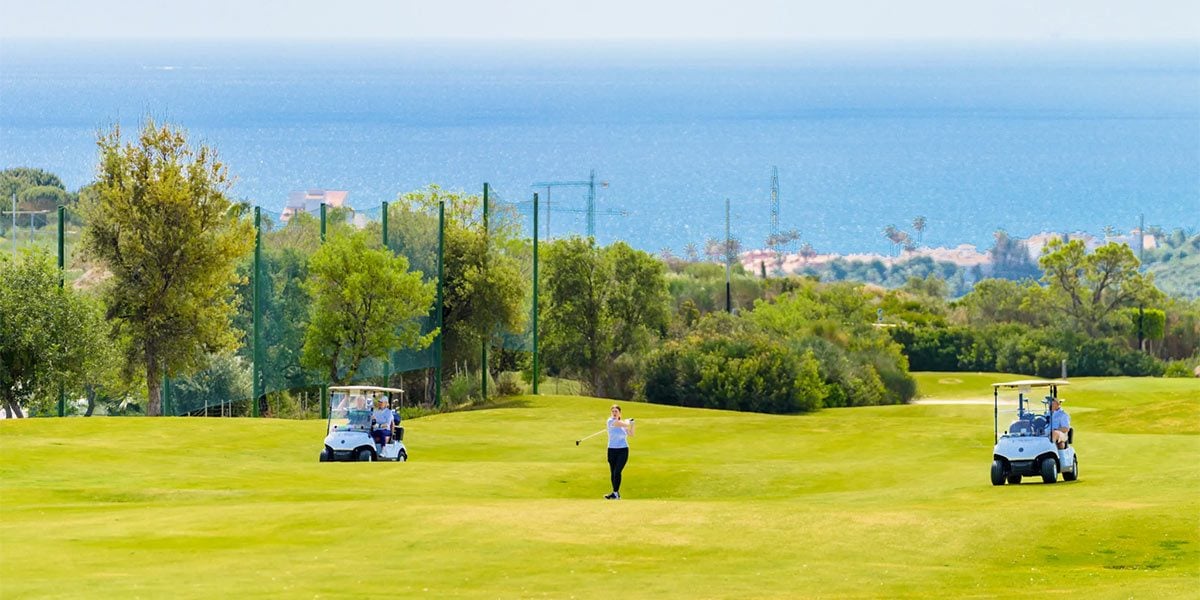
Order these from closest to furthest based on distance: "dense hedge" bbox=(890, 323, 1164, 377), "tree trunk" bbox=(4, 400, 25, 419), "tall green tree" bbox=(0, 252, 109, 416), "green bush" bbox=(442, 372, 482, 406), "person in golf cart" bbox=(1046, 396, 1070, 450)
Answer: "person in golf cart" bbox=(1046, 396, 1070, 450)
"tall green tree" bbox=(0, 252, 109, 416)
"tree trunk" bbox=(4, 400, 25, 419)
"green bush" bbox=(442, 372, 482, 406)
"dense hedge" bbox=(890, 323, 1164, 377)

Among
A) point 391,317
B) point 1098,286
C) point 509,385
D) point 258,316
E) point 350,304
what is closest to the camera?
point 258,316

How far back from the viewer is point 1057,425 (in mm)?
28766

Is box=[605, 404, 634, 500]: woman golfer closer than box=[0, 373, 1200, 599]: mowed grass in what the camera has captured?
No

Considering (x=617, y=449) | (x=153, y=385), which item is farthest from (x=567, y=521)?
(x=153, y=385)

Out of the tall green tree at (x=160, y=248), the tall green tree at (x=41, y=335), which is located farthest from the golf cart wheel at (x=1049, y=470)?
the tall green tree at (x=160, y=248)

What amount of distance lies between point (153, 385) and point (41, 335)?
4876 millimetres

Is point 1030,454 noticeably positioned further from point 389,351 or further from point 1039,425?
point 389,351

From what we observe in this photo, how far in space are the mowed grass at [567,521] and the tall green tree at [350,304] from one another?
8840mm

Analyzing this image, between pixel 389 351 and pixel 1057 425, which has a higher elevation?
pixel 389 351

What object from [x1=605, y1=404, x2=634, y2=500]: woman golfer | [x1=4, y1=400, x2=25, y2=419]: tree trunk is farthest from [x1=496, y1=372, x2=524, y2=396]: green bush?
[x1=605, y1=404, x2=634, y2=500]: woman golfer

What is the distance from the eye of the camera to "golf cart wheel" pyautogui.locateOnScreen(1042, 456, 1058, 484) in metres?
28.5

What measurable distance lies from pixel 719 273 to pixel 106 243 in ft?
223

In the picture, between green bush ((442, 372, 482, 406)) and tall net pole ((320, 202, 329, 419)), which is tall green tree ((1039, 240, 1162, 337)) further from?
tall net pole ((320, 202, 329, 419))

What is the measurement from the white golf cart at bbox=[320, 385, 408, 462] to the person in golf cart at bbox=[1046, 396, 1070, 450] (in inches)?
480
